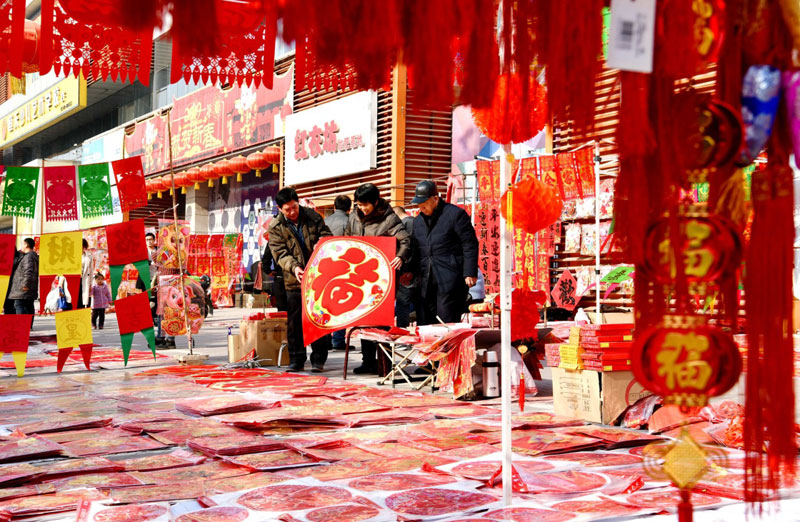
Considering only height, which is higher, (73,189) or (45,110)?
(45,110)

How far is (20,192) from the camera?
7242 millimetres

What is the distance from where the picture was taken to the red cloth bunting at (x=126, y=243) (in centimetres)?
776

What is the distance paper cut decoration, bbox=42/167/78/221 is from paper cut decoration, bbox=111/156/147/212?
37cm

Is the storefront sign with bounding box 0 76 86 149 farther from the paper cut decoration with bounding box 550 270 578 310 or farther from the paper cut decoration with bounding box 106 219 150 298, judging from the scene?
the paper cut decoration with bounding box 106 219 150 298

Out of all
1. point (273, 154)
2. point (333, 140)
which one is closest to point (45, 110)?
point (273, 154)

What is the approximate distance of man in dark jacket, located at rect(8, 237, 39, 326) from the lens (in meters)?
11.8

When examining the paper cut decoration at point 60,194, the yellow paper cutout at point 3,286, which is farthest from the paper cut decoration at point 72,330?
the paper cut decoration at point 60,194

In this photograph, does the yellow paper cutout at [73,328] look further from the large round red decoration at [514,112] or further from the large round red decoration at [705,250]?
the large round red decoration at [705,250]

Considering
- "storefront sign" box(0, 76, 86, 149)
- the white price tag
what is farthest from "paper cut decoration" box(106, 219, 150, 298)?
"storefront sign" box(0, 76, 86, 149)

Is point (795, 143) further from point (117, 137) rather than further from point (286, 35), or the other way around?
point (117, 137)

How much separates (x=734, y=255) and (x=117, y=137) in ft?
91.8

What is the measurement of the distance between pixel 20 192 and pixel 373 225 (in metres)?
2.95

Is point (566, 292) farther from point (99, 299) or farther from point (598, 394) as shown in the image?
point (99, 299)

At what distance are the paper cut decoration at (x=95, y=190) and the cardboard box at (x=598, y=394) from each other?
4458 millimetres
